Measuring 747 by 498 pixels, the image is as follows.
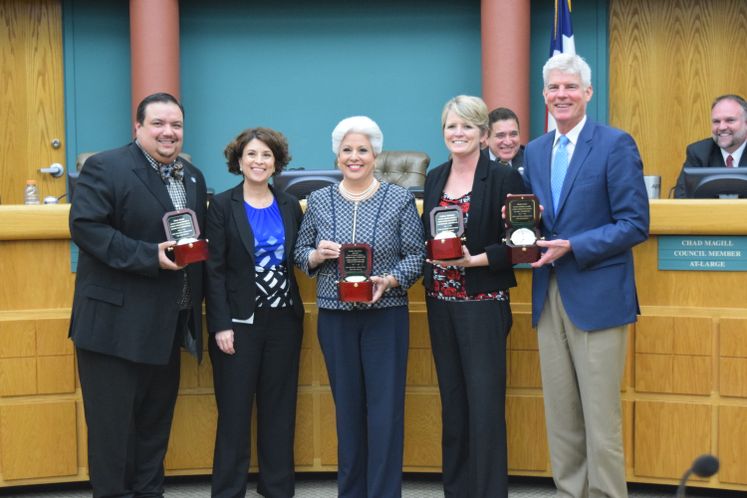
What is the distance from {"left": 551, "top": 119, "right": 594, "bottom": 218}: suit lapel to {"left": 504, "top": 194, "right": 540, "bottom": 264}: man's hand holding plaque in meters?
0.10

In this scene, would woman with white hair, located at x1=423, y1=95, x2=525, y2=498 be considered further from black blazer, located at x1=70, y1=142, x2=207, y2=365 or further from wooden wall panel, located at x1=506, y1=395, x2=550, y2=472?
black blazer, located at x1=70, y1=142, x2=207, y2=365

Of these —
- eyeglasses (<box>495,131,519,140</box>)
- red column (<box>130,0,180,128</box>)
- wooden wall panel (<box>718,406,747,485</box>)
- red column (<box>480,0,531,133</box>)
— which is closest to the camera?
wooden wall panel (<box>718,406,747,485</box>)

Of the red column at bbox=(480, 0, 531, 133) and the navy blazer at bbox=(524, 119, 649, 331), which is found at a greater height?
the red column at bbox=(480, 0, 531, 133)

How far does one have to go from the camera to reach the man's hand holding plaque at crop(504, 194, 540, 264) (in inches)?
116

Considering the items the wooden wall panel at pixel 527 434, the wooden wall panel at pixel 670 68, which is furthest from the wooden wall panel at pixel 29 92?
the wooden wall panel at pixel 527 434

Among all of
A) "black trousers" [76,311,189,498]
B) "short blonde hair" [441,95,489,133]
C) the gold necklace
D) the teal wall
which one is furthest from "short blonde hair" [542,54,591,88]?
the teal wall

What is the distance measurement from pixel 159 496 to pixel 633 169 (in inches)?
83.8

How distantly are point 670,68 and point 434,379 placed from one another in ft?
16.8

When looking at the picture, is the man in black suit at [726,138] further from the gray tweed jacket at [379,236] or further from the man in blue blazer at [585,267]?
Result: the gray tweed jacket at [379,236]

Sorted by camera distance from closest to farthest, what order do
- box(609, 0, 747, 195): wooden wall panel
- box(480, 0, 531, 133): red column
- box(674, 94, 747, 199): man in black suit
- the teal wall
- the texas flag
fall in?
box(674, 94, 747, 199): man in black suit → the texas flag → box(480, 0, 531, 133): red column → box(609, 0, 747, 195): wooden wall panel → the teal wall

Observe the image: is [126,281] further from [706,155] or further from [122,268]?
[706,155]

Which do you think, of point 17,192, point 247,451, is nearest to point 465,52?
point 17,192

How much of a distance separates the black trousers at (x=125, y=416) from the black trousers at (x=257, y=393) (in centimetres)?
21

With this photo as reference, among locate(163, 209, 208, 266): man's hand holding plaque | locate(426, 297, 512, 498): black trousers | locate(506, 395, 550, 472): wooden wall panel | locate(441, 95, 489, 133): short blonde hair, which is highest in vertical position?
locate(441, 95, 489, 133): short blonde hair
